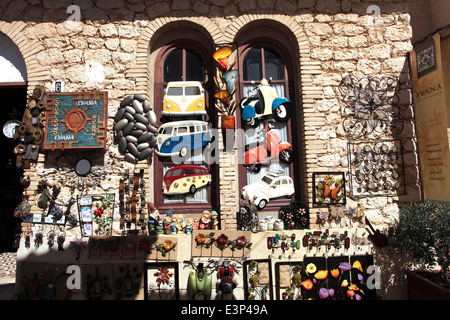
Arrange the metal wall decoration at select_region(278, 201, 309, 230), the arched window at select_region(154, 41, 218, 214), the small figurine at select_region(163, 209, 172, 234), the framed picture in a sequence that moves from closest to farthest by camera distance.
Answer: the framed picture → the small figurine at select_region(163, 209, 172, 234) → the metal wall decoration at select_region(278, 201, 309, 230) → the arched window at select_region(154, 41, 218, 214)

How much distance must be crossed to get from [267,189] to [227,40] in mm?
2823

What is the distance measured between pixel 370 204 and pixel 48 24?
6.64 metres

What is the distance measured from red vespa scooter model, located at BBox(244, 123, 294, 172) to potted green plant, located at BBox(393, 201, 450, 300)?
2.11 metres

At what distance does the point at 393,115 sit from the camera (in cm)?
502

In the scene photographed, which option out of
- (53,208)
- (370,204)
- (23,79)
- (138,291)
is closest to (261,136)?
(370,204)

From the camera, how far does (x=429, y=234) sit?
401cm

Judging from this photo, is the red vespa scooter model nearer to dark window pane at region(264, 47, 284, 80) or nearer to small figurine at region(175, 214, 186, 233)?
dark window pane at region(264, 47, 284, 80)

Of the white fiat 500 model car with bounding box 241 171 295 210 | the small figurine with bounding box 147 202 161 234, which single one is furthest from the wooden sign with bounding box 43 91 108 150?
the white fiat 500 model car with bounding box 241 171 295 210

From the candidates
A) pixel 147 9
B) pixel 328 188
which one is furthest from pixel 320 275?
pixel 147 9

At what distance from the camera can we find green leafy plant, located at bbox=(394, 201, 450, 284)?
13.0ft

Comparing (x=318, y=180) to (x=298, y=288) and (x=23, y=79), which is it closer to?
(x=298, y=288)

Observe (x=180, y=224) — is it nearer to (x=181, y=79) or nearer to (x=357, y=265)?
(x=181, y=79)

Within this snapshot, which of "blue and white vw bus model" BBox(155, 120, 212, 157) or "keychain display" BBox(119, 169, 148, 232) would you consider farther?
"blue and white vw bus model" BBox(155, 120, 212, 157)

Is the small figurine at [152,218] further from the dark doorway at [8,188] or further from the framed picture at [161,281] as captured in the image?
the dark doorway at [8,188]
